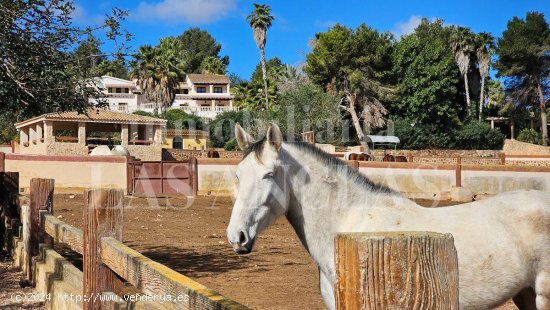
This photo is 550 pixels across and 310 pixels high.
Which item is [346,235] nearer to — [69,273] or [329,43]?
[69,273]

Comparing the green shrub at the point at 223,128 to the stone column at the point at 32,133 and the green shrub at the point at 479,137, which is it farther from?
the green shrub at the point at 479,137

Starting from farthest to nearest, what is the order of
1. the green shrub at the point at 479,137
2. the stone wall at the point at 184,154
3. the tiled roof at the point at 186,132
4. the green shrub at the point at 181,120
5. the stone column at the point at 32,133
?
the green shrub at the point at 181,120 → the green shrub at the point at 479,137 → the tiled roof at the point at 186,132 → the stone wall at the point at 184,154 → the stone column at the point at 32,133

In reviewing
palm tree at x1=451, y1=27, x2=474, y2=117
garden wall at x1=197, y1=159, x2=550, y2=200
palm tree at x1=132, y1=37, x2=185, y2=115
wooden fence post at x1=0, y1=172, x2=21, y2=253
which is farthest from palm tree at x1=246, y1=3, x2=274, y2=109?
wooden fence post at x1=0, y1=172, x2=21, y2=253

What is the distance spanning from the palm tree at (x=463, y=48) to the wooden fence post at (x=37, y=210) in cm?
6026

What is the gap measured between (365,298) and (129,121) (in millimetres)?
41259

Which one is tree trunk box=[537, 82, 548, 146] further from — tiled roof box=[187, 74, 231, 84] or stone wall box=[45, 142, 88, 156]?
tiled roof box=[187, 74, 231, 84]

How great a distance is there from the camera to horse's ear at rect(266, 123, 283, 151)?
3929 mm

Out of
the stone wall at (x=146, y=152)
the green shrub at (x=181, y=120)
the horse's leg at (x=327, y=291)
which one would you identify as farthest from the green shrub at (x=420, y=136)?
the horse's leg at (x=327, y=291)

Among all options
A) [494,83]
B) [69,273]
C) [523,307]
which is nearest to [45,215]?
[69,273]

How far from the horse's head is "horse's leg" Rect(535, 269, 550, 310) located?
188 cm

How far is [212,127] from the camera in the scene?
5619 cm

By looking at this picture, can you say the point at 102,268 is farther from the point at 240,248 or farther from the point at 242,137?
the point at 242,137

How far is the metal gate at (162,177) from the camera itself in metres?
24.8

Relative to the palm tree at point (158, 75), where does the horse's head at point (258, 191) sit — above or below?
below
